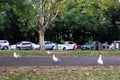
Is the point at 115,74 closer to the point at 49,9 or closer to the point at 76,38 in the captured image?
the point at 49,9

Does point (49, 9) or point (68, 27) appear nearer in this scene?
point (49, 9)

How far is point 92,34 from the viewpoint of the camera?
195 ft

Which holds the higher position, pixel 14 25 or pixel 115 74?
pixel 14 25

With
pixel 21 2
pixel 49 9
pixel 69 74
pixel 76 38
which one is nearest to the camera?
pixel 69 74

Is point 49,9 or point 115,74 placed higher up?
point 49,9

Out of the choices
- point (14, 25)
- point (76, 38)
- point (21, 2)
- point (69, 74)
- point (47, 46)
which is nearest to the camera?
point (69, 74)

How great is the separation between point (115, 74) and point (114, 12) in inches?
1884

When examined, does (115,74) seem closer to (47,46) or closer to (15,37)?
(47,46)

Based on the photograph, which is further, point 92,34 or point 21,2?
point 92,34

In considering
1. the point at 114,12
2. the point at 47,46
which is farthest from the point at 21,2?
the point at 114,12

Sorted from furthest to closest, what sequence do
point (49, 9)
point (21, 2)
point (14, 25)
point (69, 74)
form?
point (14, 25)
point (49, 9)
point (21, 2)
point (69, 74)

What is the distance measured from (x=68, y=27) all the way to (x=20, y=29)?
7.65 meters

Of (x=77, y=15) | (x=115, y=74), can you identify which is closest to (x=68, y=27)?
(x=77, y=15)

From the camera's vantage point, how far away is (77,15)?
55.2m
